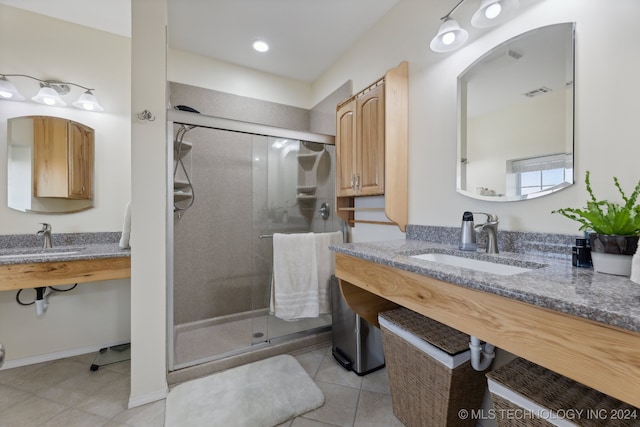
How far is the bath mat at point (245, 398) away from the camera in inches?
55.2

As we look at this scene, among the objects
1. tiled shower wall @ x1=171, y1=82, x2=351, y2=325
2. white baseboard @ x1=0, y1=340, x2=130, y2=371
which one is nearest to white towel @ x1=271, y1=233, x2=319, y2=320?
tiled shower wall @ x1=171, y1=82, x2=351, y2=325

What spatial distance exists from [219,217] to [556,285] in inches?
97.7

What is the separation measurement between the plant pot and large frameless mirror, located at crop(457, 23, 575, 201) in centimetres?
34

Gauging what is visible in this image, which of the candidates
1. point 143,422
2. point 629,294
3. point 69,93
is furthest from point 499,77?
point 69,93

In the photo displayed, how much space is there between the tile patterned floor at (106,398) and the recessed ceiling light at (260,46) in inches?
106

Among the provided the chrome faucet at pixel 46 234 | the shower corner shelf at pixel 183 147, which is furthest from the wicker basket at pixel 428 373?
the chrome faucet at pixel 46 234

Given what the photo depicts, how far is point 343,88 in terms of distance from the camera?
2.48 m

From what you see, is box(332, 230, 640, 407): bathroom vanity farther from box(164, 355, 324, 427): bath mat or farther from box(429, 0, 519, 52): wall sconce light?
box(429, 0, 519, 52): wall sconce light

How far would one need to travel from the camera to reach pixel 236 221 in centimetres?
262

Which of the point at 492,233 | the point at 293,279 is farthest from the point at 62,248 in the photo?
the point at 492,233

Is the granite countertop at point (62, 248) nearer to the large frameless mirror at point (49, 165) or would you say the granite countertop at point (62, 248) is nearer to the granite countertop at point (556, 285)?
the large frameless mirror at point (49, 165)

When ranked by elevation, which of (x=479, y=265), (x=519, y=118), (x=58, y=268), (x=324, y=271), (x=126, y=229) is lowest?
(x=324, y=271)

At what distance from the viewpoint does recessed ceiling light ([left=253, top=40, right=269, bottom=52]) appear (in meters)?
2.32

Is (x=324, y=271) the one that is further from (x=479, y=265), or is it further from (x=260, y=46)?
(x=260, y=46)
